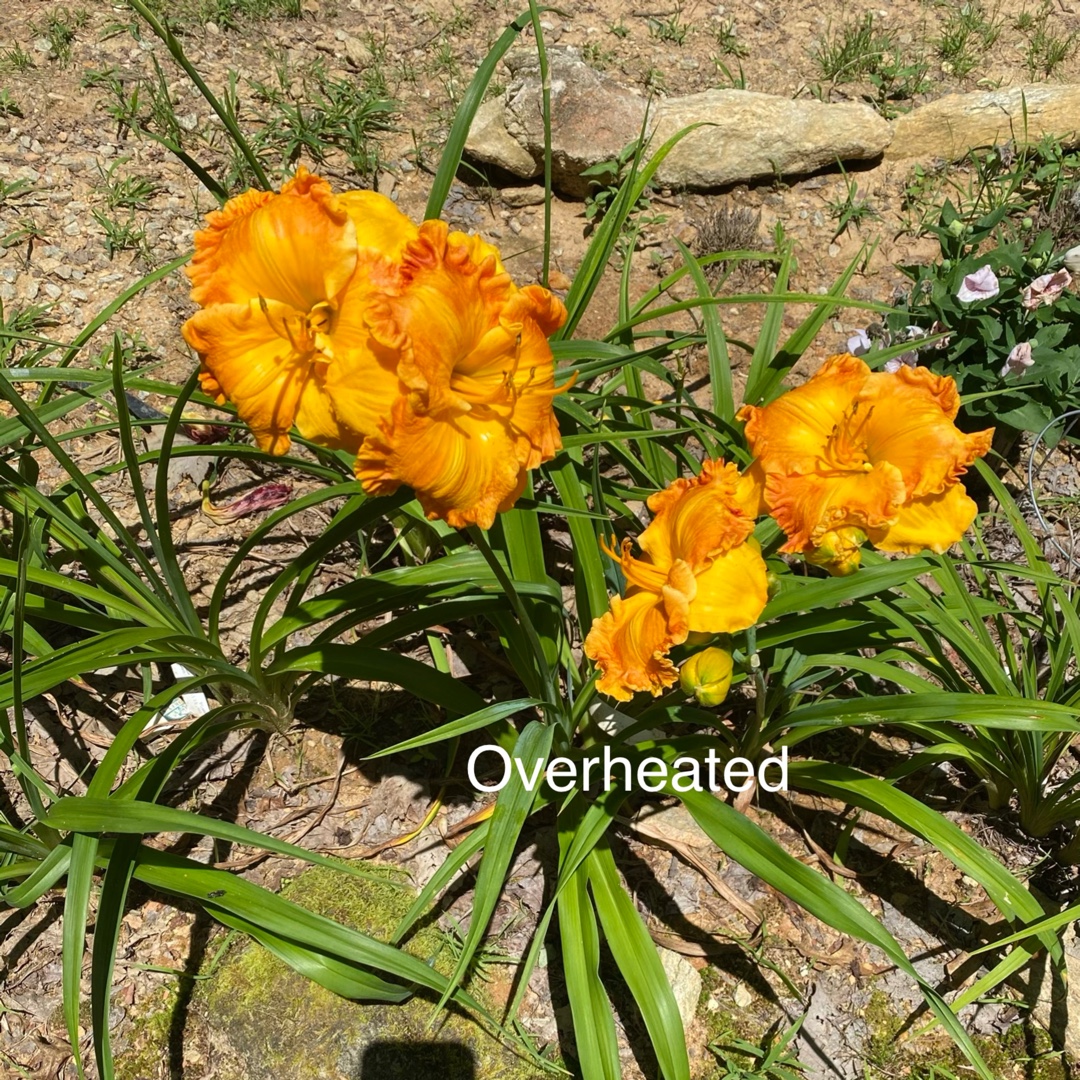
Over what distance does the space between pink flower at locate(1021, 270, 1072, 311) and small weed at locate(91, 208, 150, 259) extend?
2.76 m

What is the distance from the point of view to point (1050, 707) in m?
1.57

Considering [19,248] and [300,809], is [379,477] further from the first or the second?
[19,248]

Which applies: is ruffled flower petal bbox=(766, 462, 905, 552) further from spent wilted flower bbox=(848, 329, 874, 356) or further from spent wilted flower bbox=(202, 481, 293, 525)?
spent wilted flower bbox=(202, 481, 293, 525)

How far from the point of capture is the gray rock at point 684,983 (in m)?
1.80

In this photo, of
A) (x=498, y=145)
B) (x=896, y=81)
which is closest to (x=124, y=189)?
(x=498, y=145)

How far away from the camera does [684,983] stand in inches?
71.6

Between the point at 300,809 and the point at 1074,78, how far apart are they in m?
4.34

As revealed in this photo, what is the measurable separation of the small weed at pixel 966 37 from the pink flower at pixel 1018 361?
6.96ft

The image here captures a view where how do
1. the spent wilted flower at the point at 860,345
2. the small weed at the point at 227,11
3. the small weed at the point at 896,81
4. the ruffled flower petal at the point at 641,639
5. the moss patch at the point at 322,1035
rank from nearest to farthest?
the ruffled flower petal at the point at 641,639 < the moss patch at the point at 322,1035 < the spent wilted flower at the point at 860,345 < the small weed at the point at 227,11 < the small weed at the point at 896,81

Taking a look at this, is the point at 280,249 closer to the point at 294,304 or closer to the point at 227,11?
the point at 294,304

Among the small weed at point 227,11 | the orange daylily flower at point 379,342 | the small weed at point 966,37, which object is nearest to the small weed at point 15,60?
the small weed at point 227,11

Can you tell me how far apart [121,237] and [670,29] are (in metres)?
2.56

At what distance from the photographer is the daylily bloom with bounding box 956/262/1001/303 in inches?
97.3

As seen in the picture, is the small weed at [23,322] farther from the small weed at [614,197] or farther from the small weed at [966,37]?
the small weed at [966,37]
